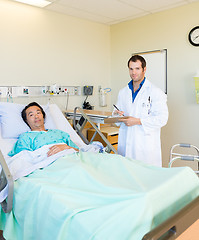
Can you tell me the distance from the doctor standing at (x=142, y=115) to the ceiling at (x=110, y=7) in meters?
1.12

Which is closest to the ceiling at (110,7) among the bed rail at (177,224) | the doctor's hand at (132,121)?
the doctor's hand at (132,121)

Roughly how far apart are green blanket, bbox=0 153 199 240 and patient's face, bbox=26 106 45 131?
70 cm

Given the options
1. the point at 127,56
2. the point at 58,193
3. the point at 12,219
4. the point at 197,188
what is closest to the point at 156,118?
the point at 197,188

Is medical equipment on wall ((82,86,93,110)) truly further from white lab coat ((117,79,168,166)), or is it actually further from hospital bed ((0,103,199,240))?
hospital bed ((0,103,199,240))

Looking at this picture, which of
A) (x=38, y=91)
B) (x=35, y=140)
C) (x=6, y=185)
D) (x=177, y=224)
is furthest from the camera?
(x=38, y=91)

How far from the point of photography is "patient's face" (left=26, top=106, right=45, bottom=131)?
7.55 ft

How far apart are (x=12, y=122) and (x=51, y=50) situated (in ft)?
4.58

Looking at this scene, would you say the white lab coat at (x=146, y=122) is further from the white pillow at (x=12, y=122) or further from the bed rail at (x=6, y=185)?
the bed rail at (x=6, y=185)

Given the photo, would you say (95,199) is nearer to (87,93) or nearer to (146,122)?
(146,122)

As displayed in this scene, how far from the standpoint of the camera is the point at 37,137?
2148 mm

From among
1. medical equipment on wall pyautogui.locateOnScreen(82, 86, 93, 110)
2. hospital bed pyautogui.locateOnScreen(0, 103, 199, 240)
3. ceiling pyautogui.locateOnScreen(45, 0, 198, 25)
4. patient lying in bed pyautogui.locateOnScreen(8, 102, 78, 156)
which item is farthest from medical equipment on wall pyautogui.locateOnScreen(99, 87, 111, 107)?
hospital bed pyautogui.locateOnScreen(0, 103, 199, 240)

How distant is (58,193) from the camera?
1336 millimetres

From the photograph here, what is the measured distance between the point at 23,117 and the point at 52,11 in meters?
1.70

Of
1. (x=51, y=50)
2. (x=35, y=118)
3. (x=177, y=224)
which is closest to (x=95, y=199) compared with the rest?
(x=177, y=224)
